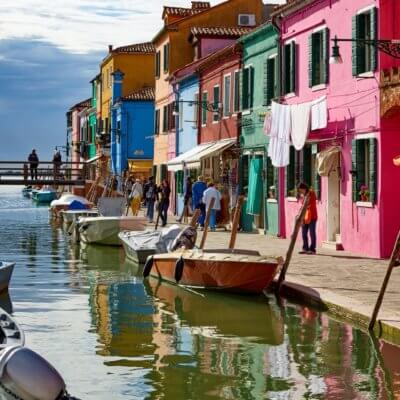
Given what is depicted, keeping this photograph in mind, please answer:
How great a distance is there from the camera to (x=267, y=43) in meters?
31.6

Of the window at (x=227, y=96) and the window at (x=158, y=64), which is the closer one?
the window at (x=227, y=96)

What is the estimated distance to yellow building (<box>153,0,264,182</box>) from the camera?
4731 cm

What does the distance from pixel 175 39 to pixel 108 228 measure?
18224mm

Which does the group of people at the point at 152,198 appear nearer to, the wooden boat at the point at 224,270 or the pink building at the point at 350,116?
Result: the pink building at the point at 350,116

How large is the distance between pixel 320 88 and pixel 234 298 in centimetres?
912

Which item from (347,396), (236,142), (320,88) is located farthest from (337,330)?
(236,142)

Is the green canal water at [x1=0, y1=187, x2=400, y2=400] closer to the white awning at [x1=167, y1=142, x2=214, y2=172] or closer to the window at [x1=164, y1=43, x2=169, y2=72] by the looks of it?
the white awning at [x1=167, y1=142, x2=214, y2=172]

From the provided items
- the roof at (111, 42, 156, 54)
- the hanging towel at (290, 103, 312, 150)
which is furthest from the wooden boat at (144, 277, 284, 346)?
the roof at (111, 42, 156, 54)

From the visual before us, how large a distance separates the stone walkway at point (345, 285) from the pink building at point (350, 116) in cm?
99

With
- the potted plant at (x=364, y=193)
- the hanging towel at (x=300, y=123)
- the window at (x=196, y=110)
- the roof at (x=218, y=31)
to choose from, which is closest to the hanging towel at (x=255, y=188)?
the hanging towel at (x=300, y=123)

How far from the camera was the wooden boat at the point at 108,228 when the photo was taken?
3231cm

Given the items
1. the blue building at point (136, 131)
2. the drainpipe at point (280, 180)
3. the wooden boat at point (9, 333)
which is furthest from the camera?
the blue building at point (136, 131)

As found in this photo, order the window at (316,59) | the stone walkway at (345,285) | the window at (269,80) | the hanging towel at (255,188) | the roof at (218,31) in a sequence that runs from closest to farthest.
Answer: the stone walkway at (345,285)
the window at (316,59)
the window at (269,80)
the hanging towel at (255,188)
the roof at (218,31)

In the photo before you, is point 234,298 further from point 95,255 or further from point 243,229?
point 243,229
